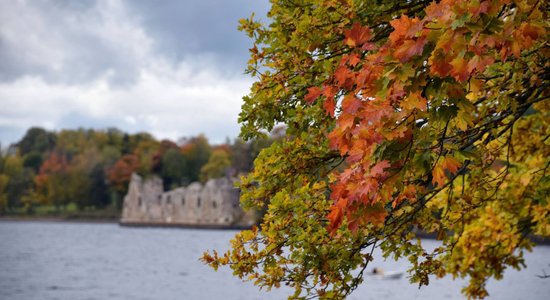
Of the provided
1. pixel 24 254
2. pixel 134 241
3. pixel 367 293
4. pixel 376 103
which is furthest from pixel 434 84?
pixel 134 241

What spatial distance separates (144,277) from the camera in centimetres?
5219

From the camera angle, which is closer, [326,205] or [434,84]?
[434,84]

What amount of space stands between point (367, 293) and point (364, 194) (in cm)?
3737

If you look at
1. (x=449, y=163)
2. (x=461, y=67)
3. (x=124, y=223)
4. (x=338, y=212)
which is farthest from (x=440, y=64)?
(x=124, y=223)

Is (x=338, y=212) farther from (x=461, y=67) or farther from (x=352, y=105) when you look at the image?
(x=461, y=67)

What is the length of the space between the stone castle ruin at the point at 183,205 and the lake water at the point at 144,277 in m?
14.8

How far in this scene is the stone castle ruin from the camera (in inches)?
4087

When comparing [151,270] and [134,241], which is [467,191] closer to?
[151,270]

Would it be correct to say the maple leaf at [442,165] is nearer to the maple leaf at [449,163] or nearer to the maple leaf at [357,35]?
the maple leaf at [449,163]

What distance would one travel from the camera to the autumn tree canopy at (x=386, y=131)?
3469 millimetres

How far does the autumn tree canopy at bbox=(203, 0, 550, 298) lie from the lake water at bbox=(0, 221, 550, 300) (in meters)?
12.5

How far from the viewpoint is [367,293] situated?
3975 cm

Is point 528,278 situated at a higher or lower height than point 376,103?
lower

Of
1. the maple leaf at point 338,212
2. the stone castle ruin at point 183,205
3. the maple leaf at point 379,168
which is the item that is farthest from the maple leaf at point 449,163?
the stone castle ruin at point 183,205
